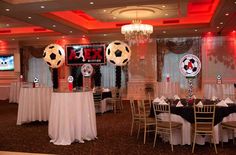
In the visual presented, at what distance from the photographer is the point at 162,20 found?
11.3m

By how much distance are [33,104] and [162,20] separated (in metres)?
6.26

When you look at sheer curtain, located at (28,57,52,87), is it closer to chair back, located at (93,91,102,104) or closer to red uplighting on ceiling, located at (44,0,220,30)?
red uplighting on ceiling, located at (44,0,220,30)

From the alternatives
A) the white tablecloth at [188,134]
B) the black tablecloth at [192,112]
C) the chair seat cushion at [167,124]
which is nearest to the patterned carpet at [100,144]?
the white tablecloth at [188,134]

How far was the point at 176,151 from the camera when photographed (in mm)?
4926

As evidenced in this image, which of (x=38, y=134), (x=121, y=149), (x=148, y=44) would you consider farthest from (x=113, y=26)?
(x=121, y=149)

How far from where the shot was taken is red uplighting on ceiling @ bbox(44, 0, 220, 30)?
945cm

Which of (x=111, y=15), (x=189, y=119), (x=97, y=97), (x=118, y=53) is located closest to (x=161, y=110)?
(x=189, y=119)

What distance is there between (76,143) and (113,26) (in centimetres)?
738

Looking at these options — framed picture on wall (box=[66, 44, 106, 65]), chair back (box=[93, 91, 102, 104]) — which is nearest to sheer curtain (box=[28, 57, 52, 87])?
framed picture on wall (box=[66, 44, 106, 65])

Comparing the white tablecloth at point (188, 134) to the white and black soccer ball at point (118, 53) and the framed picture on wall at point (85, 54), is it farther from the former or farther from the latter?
the framed picture on wall at point (85, 54)

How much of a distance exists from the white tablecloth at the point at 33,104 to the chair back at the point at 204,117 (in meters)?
4.07

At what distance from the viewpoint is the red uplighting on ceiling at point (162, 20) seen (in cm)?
945

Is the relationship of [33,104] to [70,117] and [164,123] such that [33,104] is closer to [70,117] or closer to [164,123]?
[70,117]

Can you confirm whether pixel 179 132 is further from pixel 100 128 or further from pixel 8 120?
pixel 8 120
